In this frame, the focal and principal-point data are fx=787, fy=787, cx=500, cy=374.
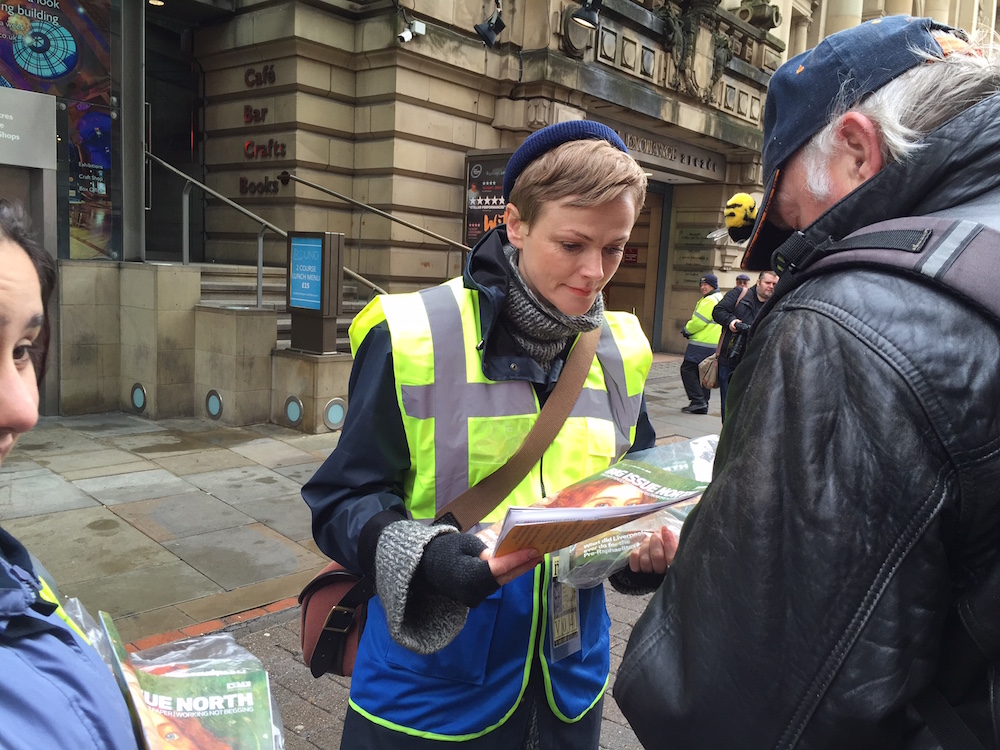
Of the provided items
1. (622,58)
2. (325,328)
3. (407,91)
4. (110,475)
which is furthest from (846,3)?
(110,475)

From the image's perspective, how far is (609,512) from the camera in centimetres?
129

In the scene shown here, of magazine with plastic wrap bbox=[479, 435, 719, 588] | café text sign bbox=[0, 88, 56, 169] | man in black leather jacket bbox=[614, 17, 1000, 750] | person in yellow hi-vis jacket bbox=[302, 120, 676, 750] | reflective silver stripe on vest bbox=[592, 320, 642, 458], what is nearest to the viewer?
man in black leather jacket bbox=[614, 17, 1000, 750]

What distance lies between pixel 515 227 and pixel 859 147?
92cm

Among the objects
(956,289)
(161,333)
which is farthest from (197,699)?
(161,333)

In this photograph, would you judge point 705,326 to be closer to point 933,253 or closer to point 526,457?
point 526,457

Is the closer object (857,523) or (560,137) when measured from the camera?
→ (857,523)

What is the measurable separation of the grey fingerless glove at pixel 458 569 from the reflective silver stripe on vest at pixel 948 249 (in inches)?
33.6

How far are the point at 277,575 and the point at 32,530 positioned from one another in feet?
5.52

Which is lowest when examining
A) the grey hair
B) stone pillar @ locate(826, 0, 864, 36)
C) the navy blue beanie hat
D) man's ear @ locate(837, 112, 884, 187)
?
man's ear @ locate(837, 112, 884, 187)

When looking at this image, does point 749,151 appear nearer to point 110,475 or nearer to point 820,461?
point 110,475

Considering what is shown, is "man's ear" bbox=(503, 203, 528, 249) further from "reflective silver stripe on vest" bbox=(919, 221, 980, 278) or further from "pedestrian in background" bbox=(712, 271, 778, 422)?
"pedestrian in background" bbox=(712, 271, 778, 422)

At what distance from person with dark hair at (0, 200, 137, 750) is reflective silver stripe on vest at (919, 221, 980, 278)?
114cm

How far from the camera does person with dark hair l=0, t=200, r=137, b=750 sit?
36.0 inches

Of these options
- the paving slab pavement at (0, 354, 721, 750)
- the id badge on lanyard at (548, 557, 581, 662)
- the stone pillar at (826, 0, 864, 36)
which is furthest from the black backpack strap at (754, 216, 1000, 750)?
the stone pillar at (826, 0, 864, 36)
